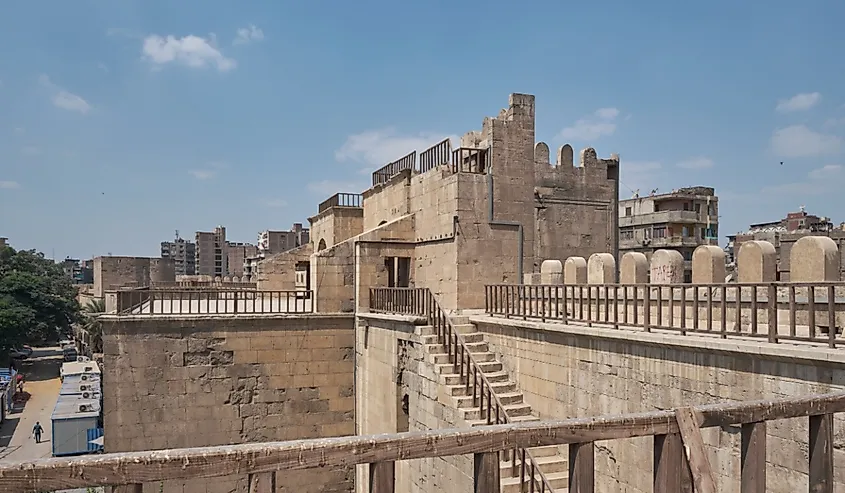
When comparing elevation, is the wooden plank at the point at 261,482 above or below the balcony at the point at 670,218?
below

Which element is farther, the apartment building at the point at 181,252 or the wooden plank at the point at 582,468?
the apartment building at the point at 181,252

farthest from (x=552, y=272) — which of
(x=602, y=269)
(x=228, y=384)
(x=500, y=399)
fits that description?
(x=228, y=384)

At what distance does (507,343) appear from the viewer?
10.5 meters

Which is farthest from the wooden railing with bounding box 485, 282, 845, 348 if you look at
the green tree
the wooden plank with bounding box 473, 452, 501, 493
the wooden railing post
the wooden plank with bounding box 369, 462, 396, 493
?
the green tree

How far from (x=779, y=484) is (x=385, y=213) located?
533 inches

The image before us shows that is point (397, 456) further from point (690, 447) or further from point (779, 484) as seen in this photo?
point (779, 484)

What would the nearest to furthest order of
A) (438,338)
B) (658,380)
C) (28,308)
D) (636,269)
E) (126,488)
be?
1. (126,488)
2. (658,380)
3. (636,269)
4. (438,338)
5. (28,308)

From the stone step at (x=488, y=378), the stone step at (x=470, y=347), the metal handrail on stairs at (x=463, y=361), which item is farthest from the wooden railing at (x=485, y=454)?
the stone step at (x=470, y=347)

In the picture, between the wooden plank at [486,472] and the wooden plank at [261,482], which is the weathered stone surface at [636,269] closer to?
the wooden plank at [486,472]

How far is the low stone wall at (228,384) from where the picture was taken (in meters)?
13.1

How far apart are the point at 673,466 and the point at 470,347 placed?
864cm

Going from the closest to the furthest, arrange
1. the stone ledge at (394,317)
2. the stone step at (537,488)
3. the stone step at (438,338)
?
the stone step at (537,488)
the stone step at (438,338)
the stone ledge at (394,317)

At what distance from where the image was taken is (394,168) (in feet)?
59.1

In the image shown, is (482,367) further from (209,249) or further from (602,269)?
(209,249)
